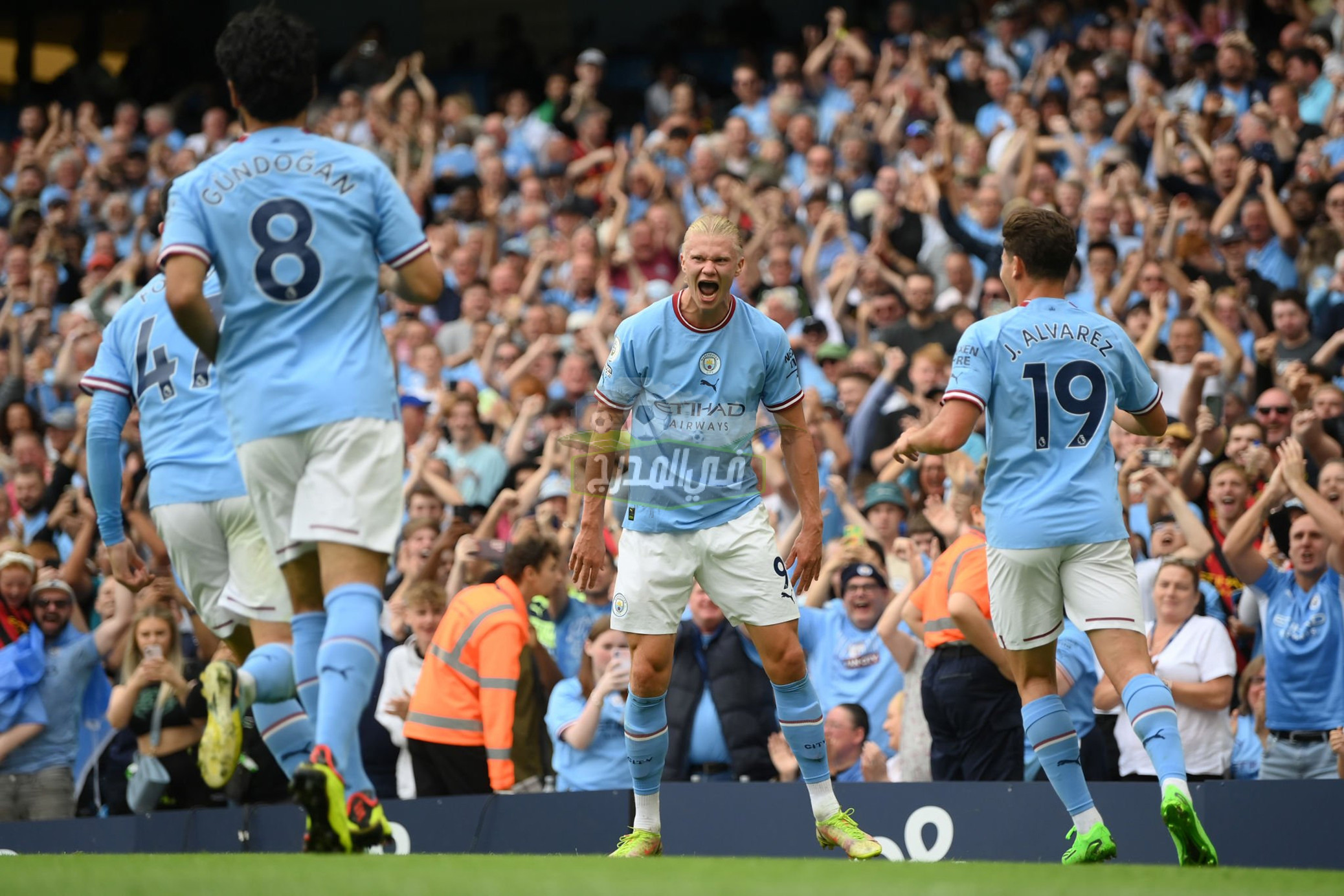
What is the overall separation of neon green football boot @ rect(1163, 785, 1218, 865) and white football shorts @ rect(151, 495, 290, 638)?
3272mm

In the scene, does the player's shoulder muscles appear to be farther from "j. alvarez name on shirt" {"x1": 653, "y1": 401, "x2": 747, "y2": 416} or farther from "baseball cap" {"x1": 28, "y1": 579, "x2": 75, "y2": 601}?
"baseball cap" {"x1": 28, "y1": 579, "x2": 75, "y2": 601}

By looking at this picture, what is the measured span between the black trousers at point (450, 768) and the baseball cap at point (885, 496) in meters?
2.90

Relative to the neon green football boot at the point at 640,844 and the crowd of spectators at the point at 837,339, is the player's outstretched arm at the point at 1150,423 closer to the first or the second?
the crowd of spectators at the point at 837,339

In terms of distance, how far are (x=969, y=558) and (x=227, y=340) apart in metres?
3.68

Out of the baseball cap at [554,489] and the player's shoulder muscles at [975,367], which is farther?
the baseball cap at [554,489]

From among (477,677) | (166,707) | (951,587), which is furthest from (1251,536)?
(166,707)

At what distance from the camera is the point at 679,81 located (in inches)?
747

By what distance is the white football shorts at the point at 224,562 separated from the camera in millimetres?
6207

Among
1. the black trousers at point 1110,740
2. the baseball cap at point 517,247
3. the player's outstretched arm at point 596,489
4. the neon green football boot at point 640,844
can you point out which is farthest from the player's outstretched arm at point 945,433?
the baseball cap at point 517,247

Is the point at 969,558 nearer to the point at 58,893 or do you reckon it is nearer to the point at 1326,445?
the point at 1326,445

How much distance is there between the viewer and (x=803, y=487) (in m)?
6.64

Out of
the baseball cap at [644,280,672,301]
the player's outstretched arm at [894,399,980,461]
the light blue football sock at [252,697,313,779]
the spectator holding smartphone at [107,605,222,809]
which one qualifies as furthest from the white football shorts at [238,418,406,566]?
the baseball cap at [644,280,672,301]

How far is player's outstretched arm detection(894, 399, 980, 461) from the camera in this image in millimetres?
5875

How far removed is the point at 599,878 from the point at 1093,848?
2.53 m
